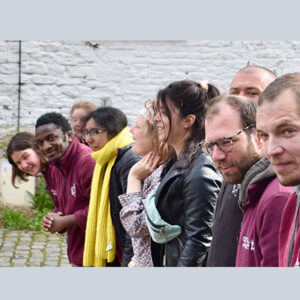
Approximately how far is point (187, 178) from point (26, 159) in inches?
61.9

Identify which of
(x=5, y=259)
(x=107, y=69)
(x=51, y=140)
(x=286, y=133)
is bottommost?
(x=5, y=259)

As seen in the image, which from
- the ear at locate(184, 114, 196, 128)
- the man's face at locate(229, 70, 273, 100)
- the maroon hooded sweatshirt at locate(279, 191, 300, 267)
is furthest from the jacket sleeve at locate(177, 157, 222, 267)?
the maroon hooded sweatshirt at locate(279, 191, 300, 267)

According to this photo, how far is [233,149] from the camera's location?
2.06 meters

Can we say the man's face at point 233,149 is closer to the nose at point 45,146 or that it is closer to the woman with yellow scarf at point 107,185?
the woman with yellow scarf at point 107,185

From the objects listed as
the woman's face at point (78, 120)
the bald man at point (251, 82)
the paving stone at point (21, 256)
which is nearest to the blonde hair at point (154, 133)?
the bald man at point (251, 82)

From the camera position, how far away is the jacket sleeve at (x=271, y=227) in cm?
172

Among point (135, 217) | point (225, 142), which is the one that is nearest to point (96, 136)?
point (135, 217)

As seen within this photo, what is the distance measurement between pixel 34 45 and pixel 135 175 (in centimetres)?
189

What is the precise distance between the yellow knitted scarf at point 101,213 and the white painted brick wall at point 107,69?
82cm

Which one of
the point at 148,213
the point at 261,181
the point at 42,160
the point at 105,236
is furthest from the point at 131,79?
the point at 261,181

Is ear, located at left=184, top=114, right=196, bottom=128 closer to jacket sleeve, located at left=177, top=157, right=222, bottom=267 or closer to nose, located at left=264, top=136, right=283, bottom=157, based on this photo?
jacket sleeve, located at left=177, top=157, right=222, bottom=267

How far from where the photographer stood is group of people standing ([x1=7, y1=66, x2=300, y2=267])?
161 cm

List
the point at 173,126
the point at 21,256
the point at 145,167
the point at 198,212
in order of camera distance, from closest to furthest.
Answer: the point at 198,212
the point at 173,126
the point at 145,167
the point at 21,256

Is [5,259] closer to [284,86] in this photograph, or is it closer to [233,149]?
[233,149]
